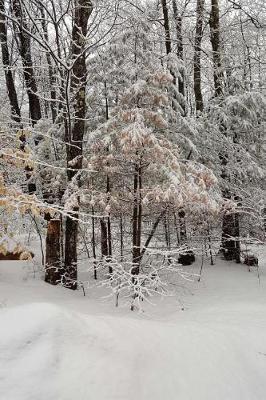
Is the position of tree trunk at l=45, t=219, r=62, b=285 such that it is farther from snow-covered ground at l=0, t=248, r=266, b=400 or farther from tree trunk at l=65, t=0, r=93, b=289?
snow-covered ground at l=0, t=248, r=266, b=400

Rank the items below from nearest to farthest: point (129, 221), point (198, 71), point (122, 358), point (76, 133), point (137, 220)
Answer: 1. point (122, 358)
2. point (137, 220)
3. point (76, 133)
4. point (129, 221)
5. point (198, 71)

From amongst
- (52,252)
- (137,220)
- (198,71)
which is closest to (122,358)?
(137,220)

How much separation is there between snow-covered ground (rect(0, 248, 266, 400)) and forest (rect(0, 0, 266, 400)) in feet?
0.05

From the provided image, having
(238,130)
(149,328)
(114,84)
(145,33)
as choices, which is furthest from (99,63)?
(149,328)

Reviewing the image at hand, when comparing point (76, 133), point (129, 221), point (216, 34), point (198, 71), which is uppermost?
point (216, 34)

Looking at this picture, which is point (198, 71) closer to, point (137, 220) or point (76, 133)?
point (76, 133)

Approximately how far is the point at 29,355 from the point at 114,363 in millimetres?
886

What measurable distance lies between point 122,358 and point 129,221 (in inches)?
262

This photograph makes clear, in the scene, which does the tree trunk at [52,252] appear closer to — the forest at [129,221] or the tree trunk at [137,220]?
the forest at [129,221]

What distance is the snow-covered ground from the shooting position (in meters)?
3.47

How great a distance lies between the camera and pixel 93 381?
3623 mm

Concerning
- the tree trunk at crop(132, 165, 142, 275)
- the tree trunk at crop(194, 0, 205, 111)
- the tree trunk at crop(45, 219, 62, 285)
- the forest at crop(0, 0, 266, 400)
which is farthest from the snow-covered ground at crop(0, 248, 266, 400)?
the tree trunk at crop(194, 0, 205, 111)

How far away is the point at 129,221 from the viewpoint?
10711 mm

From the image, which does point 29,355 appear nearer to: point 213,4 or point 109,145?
point 109,145
